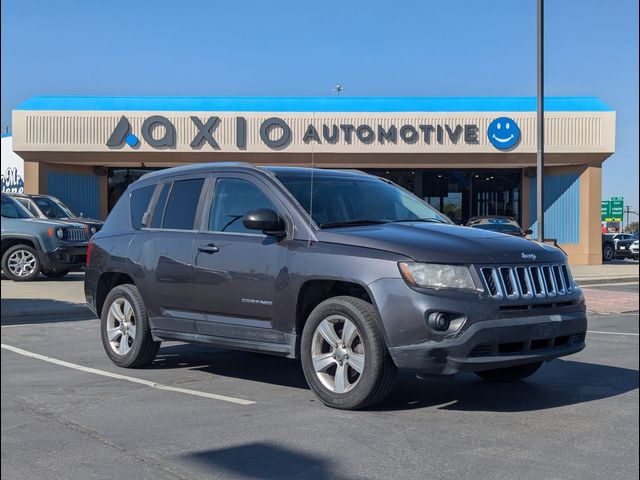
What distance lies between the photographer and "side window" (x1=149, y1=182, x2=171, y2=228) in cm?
713

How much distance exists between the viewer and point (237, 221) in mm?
6426

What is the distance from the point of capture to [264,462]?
440cm

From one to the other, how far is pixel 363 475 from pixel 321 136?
23074 millimetres

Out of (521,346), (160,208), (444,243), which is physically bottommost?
(521,346)

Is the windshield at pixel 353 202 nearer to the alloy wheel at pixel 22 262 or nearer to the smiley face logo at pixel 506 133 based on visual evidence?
the alloy wheel at pixel 22 262

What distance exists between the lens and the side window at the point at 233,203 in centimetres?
638

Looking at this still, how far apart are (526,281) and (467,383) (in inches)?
62.0

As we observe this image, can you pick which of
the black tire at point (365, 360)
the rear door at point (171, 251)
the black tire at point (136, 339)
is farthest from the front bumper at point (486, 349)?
the black tire at point (136, 339)

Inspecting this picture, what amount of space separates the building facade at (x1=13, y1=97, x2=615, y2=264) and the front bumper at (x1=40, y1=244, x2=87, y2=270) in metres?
Result: 11.6

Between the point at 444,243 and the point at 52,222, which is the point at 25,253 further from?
the point at 444,243

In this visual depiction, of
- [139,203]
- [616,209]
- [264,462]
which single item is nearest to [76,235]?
[139,203]

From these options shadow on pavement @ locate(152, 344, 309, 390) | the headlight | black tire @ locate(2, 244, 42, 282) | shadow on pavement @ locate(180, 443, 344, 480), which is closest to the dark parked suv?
the headlight

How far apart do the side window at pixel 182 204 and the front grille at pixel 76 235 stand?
921 centimetres

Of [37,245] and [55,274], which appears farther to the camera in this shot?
[55,274]
